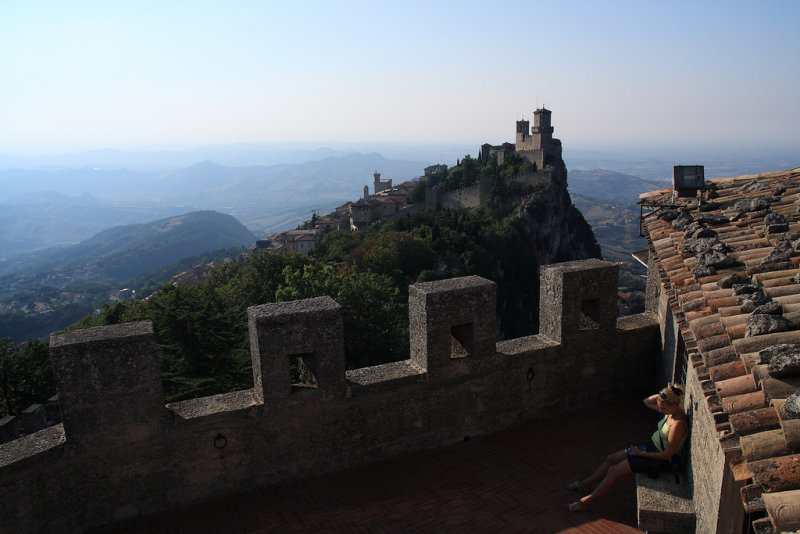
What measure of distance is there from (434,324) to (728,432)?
3.28 meters

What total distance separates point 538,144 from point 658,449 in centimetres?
7789

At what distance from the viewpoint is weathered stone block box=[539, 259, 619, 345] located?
23.2ft

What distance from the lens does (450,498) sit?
591cm

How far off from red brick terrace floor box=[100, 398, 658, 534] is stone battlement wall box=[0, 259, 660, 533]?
19cm

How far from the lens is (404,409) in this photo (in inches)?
258

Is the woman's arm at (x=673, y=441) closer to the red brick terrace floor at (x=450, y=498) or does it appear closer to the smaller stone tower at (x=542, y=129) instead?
the red brick terrace floor at (x=450, y=498)

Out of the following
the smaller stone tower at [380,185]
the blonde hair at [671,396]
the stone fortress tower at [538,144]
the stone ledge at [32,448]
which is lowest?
the smaller stone tower at [380,185]

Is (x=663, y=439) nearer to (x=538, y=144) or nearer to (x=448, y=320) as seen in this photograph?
(x=448, y=320)

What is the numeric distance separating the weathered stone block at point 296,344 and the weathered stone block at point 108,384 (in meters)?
0.97

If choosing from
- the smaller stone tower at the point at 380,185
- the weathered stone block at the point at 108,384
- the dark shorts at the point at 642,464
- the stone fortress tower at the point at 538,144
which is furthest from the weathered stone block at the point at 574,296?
the smaller stone tower at the point at 380,185

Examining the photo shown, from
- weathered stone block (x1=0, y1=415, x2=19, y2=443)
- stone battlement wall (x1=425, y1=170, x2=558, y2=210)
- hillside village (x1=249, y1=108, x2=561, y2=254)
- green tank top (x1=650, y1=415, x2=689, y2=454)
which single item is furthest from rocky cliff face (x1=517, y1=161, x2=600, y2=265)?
weathered stone block (x1=0, y1=415, x2=19, y2=443)

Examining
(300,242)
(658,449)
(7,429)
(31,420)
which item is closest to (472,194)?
(300,242)

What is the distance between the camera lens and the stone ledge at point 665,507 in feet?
16.5

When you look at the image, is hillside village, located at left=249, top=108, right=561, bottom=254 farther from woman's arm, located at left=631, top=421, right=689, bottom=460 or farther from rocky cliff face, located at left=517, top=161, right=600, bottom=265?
woman's arm, located at left=631, top=421, right=689, bottom=460
